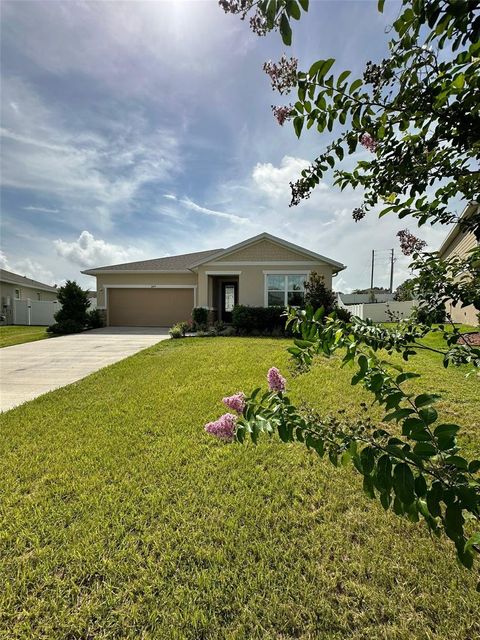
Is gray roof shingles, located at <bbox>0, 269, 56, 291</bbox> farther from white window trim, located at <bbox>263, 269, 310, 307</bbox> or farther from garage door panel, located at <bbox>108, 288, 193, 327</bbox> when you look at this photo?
white window trim, located at <bbox>263, 269, 310, 307</bbox>

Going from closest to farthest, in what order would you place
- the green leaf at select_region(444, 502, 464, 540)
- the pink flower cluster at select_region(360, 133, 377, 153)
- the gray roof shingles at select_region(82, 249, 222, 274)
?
the green leaf at select_region(444, 502, 464, 540) < the pink flower cluster at select_region(360, 133, 377, 153) < the gray roof shingles at select_region(82, 249, 222, 274)

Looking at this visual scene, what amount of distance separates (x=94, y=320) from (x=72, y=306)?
1571 mm

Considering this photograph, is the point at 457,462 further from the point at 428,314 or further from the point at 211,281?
the point at 211,281

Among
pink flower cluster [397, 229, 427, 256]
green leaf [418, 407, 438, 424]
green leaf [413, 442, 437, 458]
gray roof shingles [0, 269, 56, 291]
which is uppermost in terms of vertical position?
gray roof shingles [0, 269, 56, 291]

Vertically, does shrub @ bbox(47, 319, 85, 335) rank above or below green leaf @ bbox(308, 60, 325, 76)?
below

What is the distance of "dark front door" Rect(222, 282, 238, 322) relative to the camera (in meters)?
18.5

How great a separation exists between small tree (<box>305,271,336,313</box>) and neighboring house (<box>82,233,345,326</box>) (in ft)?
2.66

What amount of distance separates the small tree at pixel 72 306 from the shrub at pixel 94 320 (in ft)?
1.63

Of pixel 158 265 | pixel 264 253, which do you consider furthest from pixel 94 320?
pixel 264 253

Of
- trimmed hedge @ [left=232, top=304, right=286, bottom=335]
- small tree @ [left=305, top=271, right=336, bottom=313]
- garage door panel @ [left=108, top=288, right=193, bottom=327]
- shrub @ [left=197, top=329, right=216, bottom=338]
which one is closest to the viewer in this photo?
small tree @ [left=305, top=271, right=336, bottom=313]

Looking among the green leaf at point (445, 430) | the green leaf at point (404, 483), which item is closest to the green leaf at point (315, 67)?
the green leaf at point (445, 430)

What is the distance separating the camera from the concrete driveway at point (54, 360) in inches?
251

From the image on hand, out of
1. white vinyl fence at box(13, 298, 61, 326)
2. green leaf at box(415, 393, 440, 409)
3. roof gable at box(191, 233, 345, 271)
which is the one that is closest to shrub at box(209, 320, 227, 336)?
roof gable at box(191, 233, 345, 271)

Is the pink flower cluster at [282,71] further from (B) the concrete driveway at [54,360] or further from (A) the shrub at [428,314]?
(B) the concrete driveway at [54,360]
